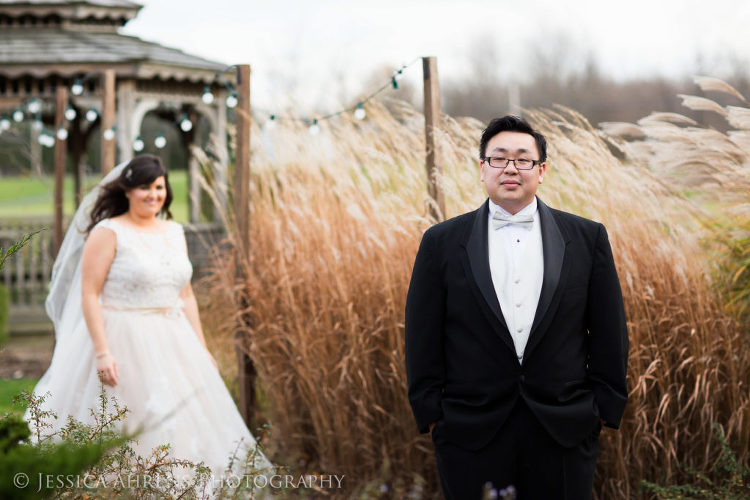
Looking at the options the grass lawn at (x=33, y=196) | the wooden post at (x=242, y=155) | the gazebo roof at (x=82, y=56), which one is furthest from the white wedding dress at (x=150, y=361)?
the grass lawn at (x=33, y=196)

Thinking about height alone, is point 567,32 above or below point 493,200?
above

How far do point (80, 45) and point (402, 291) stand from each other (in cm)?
882

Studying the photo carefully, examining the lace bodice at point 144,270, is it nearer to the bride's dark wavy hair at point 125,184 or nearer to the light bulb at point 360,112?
the bride's dark wavy hair at point 125,184

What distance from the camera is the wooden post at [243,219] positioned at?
523cm

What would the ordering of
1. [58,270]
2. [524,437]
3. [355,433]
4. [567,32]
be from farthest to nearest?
[567,32]
[58,270]
[355,433]
[524,437]

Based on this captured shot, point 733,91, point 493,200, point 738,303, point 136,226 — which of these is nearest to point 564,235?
point 493,200

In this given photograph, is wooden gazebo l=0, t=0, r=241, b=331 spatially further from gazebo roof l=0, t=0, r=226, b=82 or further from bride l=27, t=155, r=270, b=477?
bride l=27, t=155, r=270, b=477

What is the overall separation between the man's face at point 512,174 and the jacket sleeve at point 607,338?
12.5 inches

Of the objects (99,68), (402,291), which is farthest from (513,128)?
(99,68)

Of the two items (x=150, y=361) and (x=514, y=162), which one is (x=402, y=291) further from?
(x=514, y=162)

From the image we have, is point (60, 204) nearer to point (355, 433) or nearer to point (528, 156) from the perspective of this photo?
point (355, 433)

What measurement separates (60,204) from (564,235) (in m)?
5.79

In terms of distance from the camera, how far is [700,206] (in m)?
4.32

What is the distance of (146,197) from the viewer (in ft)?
15.2
